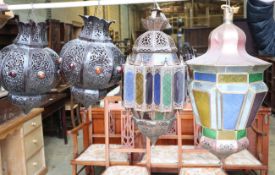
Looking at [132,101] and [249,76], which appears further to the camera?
[132,101]

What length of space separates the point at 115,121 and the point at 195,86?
240 centimetres

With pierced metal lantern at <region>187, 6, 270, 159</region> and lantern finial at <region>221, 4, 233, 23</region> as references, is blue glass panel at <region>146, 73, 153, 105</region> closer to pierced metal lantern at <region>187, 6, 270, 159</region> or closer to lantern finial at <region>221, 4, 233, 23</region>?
pierced metal lantern at <region>187, 6, 270, 159</region>

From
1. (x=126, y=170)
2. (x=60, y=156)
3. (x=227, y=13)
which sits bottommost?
(x=60, y=156)

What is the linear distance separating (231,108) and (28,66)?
64 centimetres

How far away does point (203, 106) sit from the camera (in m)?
0.77

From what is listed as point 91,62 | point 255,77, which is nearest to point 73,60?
point 91,62

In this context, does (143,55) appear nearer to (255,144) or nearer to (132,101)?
(132,101)

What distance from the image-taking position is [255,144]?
9.65 ft

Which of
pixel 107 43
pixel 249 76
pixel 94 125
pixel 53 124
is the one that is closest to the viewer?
pixel 249 76

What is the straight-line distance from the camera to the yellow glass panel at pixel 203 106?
0.75 meters

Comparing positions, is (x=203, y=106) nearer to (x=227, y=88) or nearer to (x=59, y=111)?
(x=227, y=88)

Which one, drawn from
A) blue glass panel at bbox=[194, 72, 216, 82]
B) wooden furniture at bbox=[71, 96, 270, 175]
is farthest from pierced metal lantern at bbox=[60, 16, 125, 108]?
wooden furniture at bbox=[71, 96, 270, 175]

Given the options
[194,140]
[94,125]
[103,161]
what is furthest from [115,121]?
[194,140]

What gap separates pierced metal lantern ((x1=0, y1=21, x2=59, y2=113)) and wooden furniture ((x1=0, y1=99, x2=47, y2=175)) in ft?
5.47
